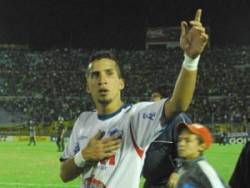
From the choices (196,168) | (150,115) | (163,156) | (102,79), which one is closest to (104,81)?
(102,79)

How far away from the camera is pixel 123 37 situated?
6519cm

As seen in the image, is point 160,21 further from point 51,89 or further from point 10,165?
point 10,165

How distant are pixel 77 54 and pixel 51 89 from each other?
24.2 feet

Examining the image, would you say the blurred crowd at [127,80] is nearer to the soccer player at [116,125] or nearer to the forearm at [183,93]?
the soccer player at [116,125]

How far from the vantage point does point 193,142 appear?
4.38 metres

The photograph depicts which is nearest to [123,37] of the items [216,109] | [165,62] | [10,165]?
[165,62]

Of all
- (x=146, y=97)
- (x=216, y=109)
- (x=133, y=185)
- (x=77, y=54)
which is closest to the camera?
(x=133, y=185)

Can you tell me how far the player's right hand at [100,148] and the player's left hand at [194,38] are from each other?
2.54 ft

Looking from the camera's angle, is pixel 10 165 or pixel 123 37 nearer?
pixel 10 165

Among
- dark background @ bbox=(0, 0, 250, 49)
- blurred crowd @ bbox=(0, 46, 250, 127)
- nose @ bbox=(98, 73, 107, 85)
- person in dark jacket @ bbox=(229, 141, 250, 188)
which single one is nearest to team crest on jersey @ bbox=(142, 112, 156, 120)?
nose @ bbox=(98, 73, 107, 85)

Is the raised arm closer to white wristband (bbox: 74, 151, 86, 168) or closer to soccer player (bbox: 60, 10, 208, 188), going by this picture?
soccer player (bbox: 60, 10, 208, 188)

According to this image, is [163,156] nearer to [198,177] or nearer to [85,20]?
[198,177]

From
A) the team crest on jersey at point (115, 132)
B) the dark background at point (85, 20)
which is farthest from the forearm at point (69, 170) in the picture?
the dark background at point (85, 20)

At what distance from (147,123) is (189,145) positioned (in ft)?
1.85
